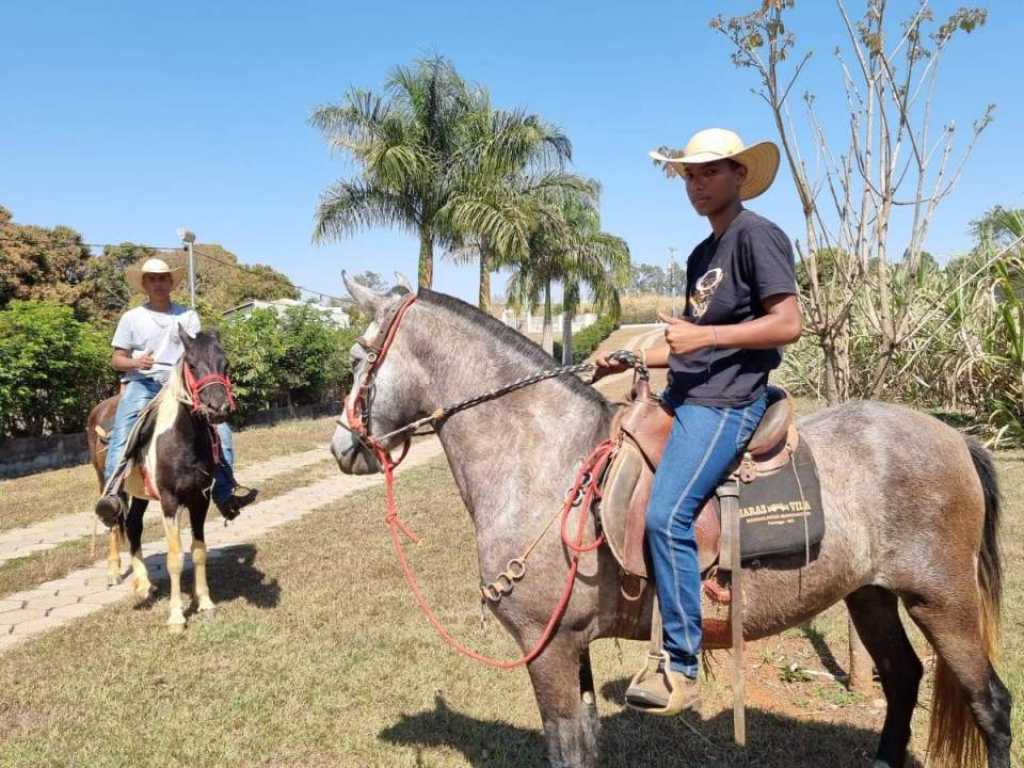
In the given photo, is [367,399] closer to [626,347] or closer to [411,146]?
[626,347]

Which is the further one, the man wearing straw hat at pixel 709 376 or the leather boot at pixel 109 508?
the leather boot at pixel 109 508

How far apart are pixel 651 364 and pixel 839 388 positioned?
229 cm

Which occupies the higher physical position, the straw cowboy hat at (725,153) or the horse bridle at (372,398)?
the straw cowboy hat at (725,153)

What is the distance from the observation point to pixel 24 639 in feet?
17.9

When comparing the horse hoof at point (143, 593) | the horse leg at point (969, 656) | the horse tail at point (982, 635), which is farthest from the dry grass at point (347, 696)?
the horse leg at point (969, 656)

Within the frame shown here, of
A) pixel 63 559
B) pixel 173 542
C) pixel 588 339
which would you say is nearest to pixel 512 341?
pixel 173 542

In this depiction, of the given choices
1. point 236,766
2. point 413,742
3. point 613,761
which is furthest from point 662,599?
point 236,766

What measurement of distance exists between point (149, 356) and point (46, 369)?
361 inches

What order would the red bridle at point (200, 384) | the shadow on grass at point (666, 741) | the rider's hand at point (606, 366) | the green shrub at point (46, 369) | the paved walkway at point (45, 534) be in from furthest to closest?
the green shrub at point (46, 369)
the paved walkway at point (45, 534)
the red bridle at point (200, 384)
the shadow on grass at point (666, 741)
the rider's hand at point (606, 366)

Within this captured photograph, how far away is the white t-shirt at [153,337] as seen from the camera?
621 centimetres

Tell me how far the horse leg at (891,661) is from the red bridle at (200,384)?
471 cm

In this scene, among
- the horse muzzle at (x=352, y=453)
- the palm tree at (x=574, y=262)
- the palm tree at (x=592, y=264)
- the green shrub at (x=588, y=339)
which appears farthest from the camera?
the green shrub at (x=588, y=339)

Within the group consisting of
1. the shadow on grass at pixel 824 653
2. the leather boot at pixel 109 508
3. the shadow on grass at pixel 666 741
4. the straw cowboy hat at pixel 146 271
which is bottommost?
the shadow on grass at pixel 824 653

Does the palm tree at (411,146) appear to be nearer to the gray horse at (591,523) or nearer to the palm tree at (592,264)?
the palm tree at (592,264)
